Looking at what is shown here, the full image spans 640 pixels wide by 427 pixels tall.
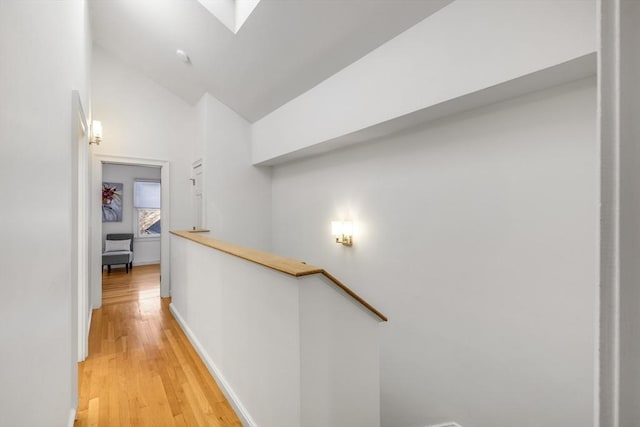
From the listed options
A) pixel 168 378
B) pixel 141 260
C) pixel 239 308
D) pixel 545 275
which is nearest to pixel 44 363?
pixel 239 308

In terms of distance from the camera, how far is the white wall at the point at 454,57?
1.45m

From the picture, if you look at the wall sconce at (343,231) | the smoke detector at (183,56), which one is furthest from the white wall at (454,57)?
the smoke detector at (183,56)

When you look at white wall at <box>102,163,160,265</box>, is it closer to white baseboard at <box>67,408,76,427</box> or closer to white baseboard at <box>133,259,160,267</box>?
white baseboard at <box>133,259,160,267</box>

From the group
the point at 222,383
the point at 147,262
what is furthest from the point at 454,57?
the point at 147,262

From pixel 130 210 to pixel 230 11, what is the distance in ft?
18.4

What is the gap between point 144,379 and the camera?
2.28m

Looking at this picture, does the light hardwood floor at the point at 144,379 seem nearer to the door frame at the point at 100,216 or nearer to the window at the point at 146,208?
the door frame at the point at 100,216

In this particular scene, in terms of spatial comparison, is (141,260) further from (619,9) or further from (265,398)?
Answer: (619,9)

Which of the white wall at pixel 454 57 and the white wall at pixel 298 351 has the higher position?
the white wall at pixel 454 57

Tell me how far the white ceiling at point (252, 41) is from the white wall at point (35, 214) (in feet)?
5.33

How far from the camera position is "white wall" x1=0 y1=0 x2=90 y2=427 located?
2.56 ft

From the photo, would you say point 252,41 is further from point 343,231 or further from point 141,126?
point 141,126

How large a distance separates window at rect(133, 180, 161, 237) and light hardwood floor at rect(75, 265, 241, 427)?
3713 millimetres

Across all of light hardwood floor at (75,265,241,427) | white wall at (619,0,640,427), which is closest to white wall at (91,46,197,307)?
light hardwood floor at (75,265,241,427)
